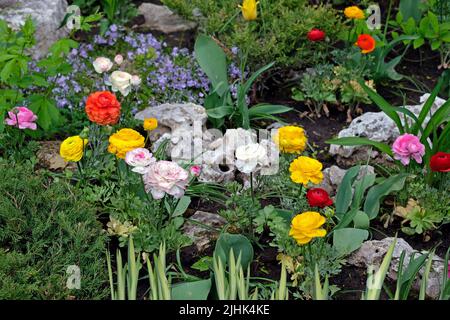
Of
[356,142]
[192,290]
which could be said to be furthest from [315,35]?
[192,290]

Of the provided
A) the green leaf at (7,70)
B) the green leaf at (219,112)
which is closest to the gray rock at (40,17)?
the green leaf at (7,70)

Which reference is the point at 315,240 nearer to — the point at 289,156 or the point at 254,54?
the point at 289,156

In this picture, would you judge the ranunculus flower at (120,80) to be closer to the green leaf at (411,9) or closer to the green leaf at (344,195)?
the green leaf at (344,195)

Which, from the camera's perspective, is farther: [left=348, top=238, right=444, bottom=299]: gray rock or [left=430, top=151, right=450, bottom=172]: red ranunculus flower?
[left=430, top=151, right=450, bottom=172]: red ranunculus flower

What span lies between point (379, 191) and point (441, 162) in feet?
1.04

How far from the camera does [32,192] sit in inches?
119

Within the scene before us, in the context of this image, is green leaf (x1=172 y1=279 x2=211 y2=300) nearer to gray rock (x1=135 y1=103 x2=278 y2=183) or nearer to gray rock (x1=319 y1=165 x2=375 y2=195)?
gray rock (x1=135 y1=103 x2=278 y2=183)

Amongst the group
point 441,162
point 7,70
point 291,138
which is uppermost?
point 7,70

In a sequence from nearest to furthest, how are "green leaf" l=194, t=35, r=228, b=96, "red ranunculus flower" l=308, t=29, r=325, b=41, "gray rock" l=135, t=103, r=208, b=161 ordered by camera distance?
"gray rock" l=135, t=103, r=208, b=161, "red ranunculus flower" l=308, t=29, r=325, b=41, "green leaf" l=194, t=35, r=228, b=96

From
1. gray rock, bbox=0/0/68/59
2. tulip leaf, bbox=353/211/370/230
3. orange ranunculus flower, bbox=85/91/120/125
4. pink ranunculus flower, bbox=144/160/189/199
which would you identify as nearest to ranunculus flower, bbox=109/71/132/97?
orange ranunculus flower, bbox=85/91/120/125

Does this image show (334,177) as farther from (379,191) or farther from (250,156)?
(250,156)

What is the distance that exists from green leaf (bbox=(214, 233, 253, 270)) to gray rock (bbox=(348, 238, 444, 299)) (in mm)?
437

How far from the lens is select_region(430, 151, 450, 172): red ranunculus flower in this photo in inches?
118

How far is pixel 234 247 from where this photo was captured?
9.55 feet
